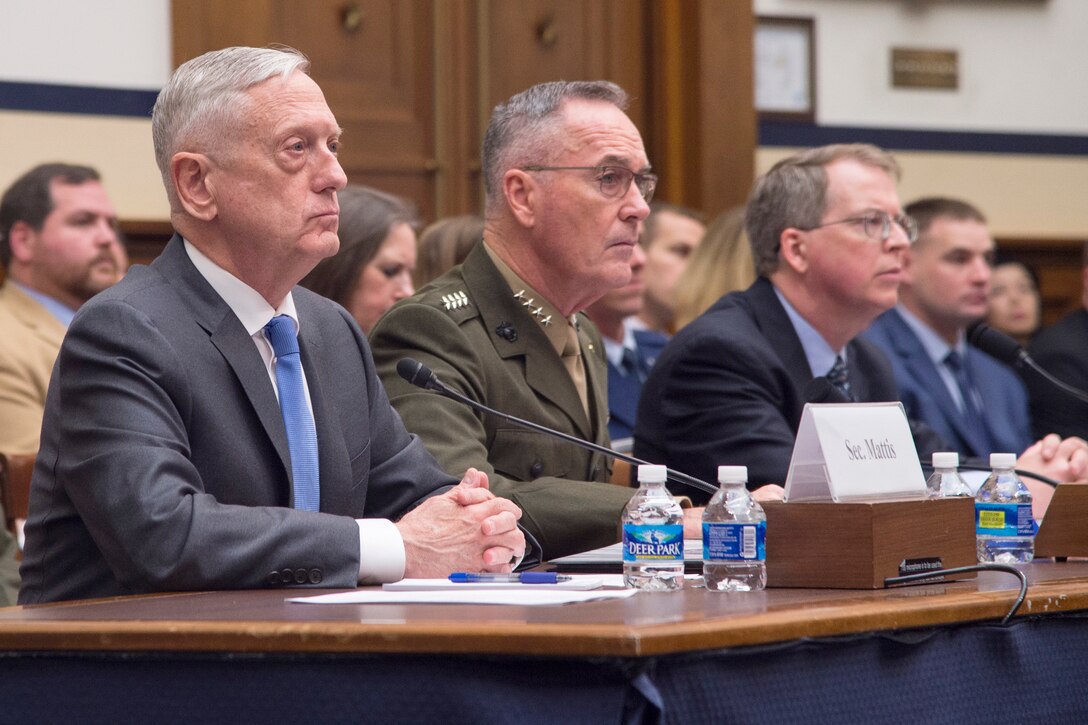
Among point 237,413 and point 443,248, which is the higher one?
point 443,248

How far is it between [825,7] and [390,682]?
17.7 ft

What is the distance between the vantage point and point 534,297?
2967mm

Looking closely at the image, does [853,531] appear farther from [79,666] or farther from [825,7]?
[825,7]

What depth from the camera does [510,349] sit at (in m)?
2.84

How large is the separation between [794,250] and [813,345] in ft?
0.75

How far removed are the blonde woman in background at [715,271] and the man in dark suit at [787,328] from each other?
783 mm

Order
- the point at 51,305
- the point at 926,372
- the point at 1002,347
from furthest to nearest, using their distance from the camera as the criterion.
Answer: the point at 926,372
the point at 51,305
the point at 1002,347

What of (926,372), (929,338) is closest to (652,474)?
(926,372)

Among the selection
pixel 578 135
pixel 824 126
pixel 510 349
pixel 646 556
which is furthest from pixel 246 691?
pixel 824 126

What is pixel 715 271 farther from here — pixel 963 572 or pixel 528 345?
pixel 963 572

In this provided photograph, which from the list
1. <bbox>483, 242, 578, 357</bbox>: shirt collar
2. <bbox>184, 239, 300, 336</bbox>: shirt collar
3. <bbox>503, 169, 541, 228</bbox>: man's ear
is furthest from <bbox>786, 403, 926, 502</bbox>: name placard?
<bbox>503, 169, 541, 228</bbox>: man's ear

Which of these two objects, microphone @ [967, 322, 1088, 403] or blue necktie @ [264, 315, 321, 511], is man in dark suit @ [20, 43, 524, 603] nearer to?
blue necktie @ [264, 315, 321, 511]

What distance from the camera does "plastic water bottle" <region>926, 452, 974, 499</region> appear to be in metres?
2.33

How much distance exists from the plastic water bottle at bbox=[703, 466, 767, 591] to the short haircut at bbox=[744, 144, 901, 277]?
174 centimetres
